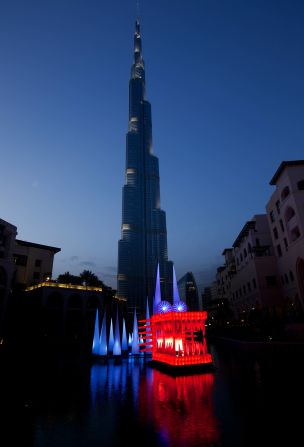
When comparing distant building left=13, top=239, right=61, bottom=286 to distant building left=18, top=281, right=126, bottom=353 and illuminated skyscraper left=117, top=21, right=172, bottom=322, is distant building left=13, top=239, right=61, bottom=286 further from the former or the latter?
illuminated skyscraper left=117, top=21, right=172, bottom=322

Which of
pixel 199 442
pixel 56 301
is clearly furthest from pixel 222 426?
pixel 56 301

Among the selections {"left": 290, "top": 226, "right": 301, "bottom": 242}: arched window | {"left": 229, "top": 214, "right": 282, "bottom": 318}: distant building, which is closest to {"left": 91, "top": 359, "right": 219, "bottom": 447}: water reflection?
{"left": 290, "top": 226, "right": 301, "bottom": 242}: arched window

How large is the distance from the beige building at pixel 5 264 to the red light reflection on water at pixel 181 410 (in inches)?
1449

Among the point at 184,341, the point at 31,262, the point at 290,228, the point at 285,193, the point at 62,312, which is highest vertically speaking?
the point at 285,193

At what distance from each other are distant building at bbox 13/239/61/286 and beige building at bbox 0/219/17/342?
1648 cm

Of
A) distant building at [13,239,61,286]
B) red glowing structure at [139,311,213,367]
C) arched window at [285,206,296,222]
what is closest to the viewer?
red glowing structure at [139,311,213,367]

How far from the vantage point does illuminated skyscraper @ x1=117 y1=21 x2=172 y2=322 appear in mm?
147000

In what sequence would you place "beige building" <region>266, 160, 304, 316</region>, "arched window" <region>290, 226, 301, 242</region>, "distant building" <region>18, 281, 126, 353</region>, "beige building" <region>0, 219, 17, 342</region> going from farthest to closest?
"distant building" <region>18, 281, 126, 353</region> < "beige building" <region>0, 219, 17, 342</region> < "arched window" <region>290, 226, 301, 242</region> < "beige building" <region>266, 160, 304, 316</region>

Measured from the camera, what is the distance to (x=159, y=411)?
10.8m

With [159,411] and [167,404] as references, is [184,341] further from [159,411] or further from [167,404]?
[159,411]

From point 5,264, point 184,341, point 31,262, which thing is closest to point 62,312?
point 5,264

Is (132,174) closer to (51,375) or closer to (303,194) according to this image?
(303,194)

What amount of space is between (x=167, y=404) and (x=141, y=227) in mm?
145514

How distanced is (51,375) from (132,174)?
151 m
